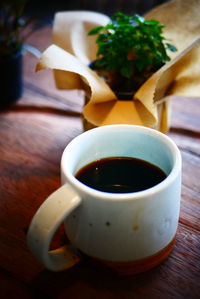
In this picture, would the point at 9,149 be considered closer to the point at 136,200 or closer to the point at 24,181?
the point at 24,181

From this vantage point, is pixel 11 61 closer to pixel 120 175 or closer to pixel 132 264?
pixel 120 175

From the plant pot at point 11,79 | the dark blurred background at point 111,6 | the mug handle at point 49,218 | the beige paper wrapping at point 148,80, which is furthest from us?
the dark blurred background at point 111,6

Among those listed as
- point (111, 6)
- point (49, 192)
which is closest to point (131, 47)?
point (49, 192)

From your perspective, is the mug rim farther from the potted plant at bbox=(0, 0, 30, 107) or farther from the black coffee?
Answer: the potted plant at bbox=(0, 0, 30, 107)

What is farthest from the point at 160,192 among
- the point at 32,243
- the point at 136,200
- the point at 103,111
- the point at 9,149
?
the point at 9,149

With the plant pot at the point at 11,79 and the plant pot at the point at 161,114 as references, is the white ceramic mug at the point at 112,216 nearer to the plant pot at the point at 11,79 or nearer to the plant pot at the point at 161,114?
the plant pot at the point at 161,114

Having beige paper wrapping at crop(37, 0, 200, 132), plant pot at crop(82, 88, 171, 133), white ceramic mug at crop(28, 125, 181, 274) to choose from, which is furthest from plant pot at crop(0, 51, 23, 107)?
white ceramic mug at crop(28, 125, 181, 274)

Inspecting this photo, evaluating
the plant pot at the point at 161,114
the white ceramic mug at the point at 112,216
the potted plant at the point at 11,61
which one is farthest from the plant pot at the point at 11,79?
the white ceramic mug at the point at 112,216
